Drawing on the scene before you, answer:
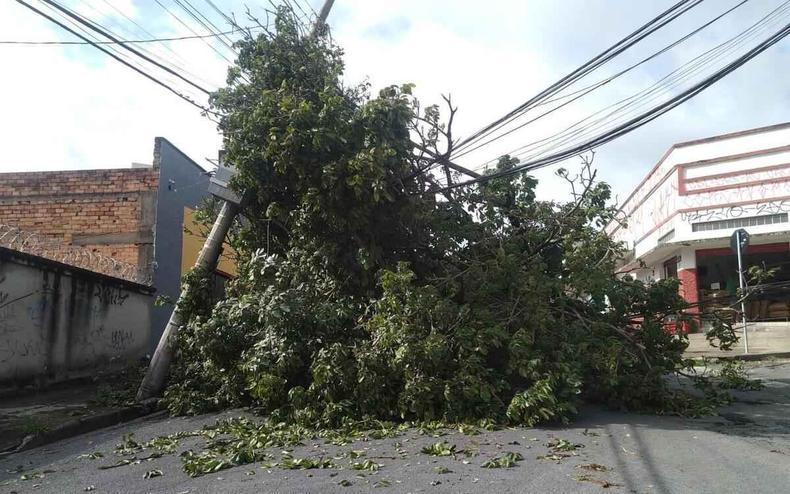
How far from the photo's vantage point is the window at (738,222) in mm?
18953

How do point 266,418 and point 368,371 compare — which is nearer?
point 368,371

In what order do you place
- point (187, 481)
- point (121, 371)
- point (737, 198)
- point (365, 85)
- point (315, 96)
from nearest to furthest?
point (187, 481) < point (315, 96) < point (365, 85) < point (121, 371) < point (737, 198)

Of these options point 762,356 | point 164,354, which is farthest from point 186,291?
point 762,356

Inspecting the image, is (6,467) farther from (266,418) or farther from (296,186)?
(296,186)

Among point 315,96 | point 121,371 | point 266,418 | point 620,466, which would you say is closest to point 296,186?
point 315,96

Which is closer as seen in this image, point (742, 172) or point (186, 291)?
point (186, 291)

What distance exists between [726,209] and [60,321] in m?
18.5

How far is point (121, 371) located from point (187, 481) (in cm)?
860

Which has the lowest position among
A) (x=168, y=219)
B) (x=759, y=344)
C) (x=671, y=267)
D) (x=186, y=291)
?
(x=759, y=344)

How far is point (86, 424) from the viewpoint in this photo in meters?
8.42

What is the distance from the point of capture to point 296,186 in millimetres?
8781

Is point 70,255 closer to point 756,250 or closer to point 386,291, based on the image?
point 386,291

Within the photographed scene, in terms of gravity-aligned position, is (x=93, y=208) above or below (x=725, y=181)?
below

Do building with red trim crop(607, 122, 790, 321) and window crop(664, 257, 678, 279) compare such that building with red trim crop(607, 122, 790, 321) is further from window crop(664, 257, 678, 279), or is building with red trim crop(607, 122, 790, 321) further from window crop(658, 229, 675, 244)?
window crop(664, 257, 678, 279)
